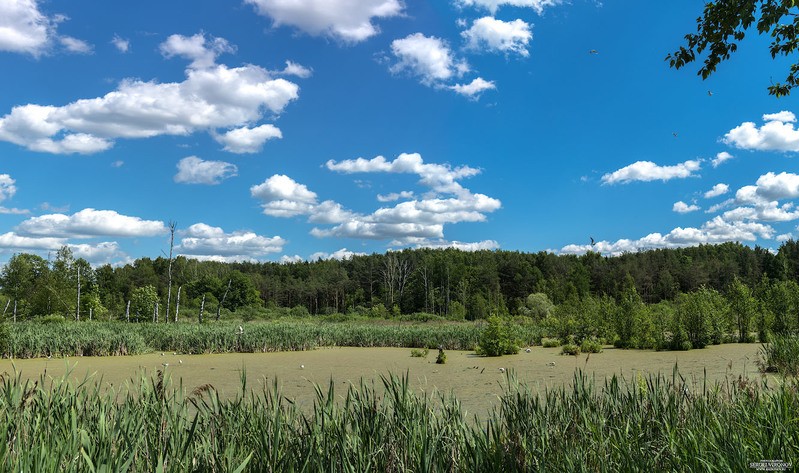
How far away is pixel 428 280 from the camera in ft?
215

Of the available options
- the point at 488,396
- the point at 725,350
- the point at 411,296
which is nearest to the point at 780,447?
the point at 488,396

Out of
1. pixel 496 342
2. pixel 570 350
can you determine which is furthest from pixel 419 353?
pixel 570 350

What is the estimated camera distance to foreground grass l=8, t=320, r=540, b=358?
14.6 m

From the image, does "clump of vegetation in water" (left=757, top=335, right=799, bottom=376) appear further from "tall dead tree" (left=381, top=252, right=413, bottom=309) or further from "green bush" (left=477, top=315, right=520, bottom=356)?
"tall dead tree" (left=381, top=252, right=413, bottom=309)

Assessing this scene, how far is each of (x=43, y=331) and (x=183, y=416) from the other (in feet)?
50.5

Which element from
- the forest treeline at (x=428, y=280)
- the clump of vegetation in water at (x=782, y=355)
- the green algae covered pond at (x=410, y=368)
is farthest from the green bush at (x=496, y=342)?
the forest treeline at (x=428, y=280)

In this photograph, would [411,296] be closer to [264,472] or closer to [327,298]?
[327,298]

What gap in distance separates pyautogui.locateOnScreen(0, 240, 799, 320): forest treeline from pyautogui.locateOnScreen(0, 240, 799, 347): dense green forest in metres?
0.18

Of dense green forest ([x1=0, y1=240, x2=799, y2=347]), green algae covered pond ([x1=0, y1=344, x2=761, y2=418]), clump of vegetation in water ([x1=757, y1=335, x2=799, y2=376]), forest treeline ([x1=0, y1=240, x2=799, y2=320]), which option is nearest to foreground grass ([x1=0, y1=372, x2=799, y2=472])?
green algae covered pond ([x1=0, y1=344, x2=761, y2=418])

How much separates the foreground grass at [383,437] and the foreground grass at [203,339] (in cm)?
1204

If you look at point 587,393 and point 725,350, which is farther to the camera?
point 725,350

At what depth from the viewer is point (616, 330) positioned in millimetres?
17500

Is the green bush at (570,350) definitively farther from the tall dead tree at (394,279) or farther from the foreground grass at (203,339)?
the tall dead tree at (394,279)

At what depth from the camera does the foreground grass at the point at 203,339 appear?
14586 millimetres
